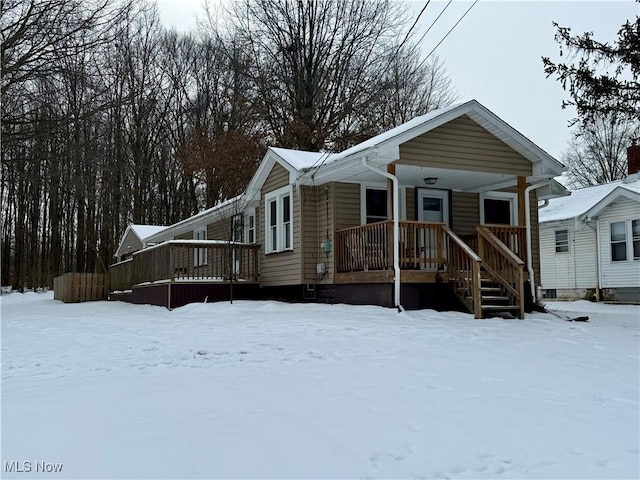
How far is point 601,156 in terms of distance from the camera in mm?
43656

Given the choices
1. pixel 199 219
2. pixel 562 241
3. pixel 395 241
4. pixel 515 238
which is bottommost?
pixel 395 241

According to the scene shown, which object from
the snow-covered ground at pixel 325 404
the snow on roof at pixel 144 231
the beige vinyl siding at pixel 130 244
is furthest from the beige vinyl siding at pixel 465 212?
the beige vinyl siding at pixel 130 244

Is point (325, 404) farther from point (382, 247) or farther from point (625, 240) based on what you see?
point (625, 240)

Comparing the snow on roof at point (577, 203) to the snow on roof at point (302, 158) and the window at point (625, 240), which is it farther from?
the snow on roof at point (302, 158)

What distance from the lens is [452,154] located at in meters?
12.7

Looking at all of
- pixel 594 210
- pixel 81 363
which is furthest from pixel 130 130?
pixel 81 363

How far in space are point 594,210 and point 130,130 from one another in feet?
80.3

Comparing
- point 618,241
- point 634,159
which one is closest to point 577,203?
point 634,159

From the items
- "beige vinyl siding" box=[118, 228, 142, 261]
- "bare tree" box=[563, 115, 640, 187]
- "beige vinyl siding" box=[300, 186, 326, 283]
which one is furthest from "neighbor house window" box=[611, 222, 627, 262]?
"bare tree" box=[563, 115, 640, 187]

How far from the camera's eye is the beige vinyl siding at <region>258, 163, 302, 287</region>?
14.4 metres

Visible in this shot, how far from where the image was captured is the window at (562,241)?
23505 millimetres

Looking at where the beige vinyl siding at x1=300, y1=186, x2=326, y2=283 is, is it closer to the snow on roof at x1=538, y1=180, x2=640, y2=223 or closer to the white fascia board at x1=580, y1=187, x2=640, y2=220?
the white fascia board at x1=580, y1=187, x2=640, y2=220

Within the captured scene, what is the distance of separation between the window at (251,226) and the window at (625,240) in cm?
1281

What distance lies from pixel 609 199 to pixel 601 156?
83.0 ft
